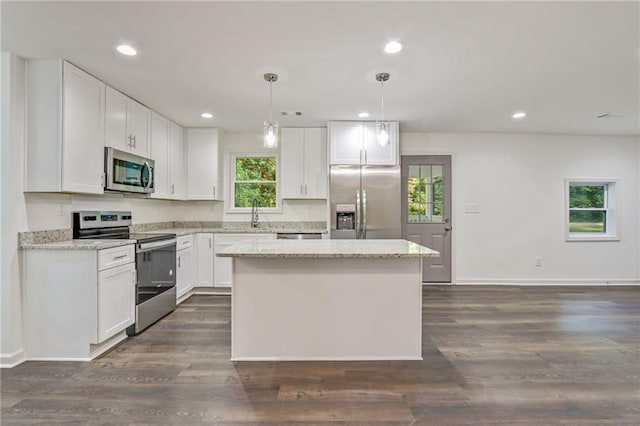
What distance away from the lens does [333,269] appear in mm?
2551

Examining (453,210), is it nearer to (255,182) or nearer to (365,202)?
(365,202)

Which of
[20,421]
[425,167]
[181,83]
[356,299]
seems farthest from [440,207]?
[20,421]

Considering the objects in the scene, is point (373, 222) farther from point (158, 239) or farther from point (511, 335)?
point (158, 239)

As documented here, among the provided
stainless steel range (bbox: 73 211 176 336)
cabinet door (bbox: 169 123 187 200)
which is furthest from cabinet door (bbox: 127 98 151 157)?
stainless steel range (bbox: 73 211 176 336)

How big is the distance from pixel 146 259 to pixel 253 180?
232 centimetres

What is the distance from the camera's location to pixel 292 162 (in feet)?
15.7

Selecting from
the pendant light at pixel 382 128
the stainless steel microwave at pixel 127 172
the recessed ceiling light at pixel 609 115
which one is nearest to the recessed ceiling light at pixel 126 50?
the stainless steel microwave at pixel 127 172

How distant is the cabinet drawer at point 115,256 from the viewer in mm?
2615

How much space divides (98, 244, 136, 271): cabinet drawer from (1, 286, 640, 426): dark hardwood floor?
72 cm

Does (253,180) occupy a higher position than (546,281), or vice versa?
(253,180)

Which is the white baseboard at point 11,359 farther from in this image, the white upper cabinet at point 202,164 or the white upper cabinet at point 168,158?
the white upper cabinet at point 202,164

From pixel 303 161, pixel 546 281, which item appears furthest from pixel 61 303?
pixel 546 281

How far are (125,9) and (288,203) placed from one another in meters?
3.41

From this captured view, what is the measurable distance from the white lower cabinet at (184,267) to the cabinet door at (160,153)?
0.67 metres
